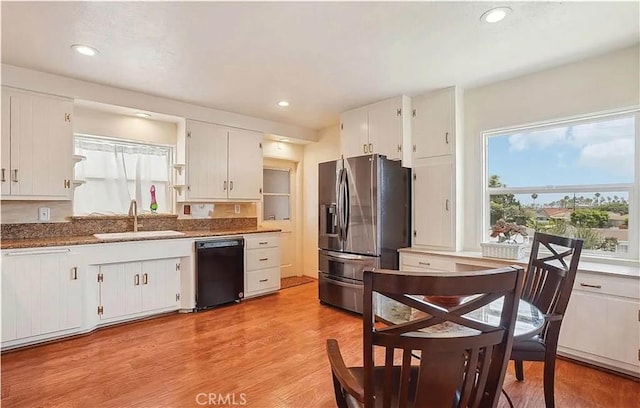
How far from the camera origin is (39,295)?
9.25ft

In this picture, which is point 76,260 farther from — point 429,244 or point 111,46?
point 429,244

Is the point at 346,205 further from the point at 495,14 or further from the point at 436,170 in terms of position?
the point at 495,14

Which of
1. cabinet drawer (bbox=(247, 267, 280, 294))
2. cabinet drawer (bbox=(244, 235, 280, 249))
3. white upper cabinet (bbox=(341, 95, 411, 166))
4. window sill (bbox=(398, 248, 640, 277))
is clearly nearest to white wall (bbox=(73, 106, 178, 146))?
cabinet drawer (bbox=(244, 235, 280, 249))

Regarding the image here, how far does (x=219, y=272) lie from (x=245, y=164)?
1.52 m

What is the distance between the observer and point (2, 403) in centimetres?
203

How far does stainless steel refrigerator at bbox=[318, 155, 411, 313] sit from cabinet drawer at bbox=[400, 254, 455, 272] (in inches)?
5.6

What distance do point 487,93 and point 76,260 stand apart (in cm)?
438

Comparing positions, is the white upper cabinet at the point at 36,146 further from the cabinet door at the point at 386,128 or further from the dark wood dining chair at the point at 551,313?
the dark wood dining chair at the point at 551,313

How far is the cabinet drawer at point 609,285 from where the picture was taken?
2.27 metres

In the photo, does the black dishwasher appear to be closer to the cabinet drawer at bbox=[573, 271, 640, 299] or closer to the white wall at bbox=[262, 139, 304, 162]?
the white wall at bbox=[262, 139, 304, 162]

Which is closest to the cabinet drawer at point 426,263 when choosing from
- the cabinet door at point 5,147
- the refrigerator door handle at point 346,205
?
the refrigerator door handle at point 346,205

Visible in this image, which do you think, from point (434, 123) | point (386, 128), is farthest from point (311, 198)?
point (434, 123)

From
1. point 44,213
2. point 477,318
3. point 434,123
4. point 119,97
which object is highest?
point 119,97

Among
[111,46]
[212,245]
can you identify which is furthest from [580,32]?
[212,245]
